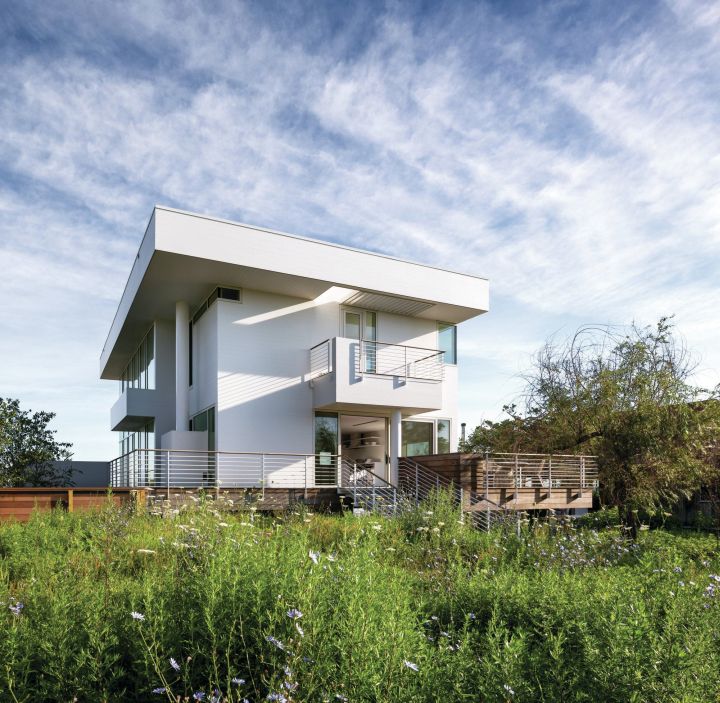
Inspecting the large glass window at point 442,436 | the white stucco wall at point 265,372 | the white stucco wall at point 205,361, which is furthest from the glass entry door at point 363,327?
the white stucco wall at point 205,361

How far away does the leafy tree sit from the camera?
25031 mm

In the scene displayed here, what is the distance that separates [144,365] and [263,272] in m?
9.89

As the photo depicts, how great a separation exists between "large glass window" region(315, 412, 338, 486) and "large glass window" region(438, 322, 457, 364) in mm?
5089

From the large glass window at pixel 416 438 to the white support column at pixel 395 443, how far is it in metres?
1.77

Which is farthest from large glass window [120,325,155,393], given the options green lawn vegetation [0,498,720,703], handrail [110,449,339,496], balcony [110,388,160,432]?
green lawn vegetation [0,498,720,703]

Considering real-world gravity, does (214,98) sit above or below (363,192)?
above

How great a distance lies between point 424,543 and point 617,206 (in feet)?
21.6

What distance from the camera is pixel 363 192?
11.4 m

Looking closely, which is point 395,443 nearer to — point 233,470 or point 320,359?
point 320,359

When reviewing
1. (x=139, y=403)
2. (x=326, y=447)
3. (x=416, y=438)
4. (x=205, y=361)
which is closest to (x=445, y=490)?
(x=326, y=447)

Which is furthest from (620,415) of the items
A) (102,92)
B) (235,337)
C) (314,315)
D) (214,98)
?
(102,92)

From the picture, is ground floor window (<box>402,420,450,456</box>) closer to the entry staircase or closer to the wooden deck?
the entry staircase

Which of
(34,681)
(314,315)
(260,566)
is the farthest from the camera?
(314,315)

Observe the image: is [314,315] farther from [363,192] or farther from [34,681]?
[34,681]
